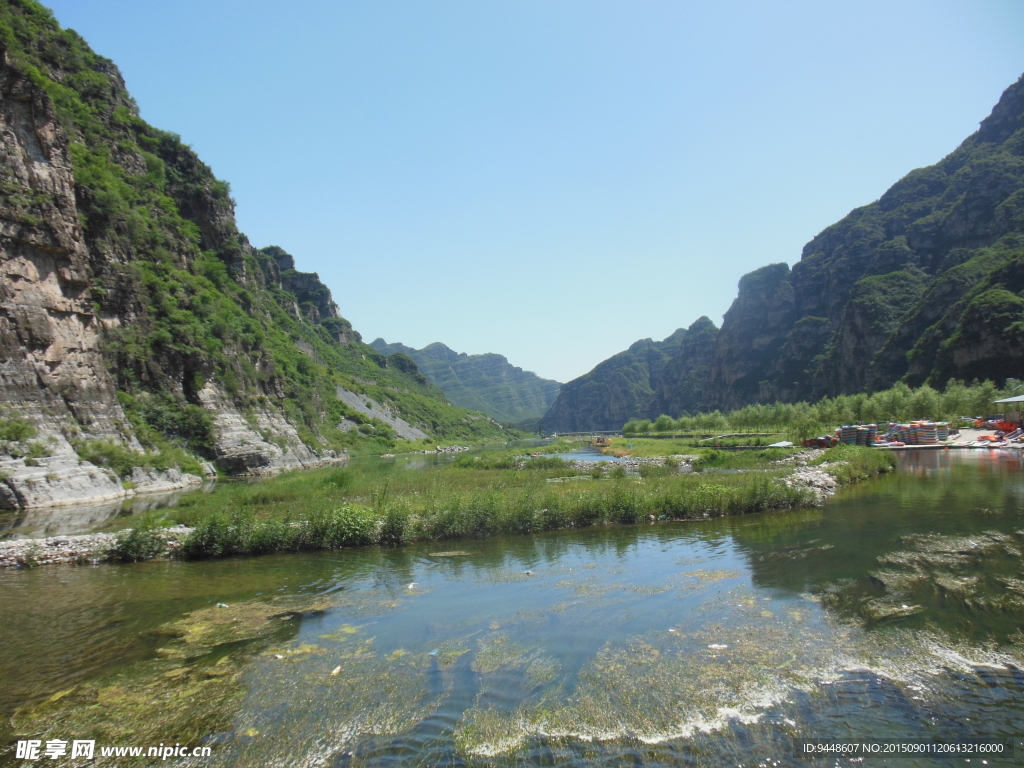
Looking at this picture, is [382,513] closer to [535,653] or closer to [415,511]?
[415,511]

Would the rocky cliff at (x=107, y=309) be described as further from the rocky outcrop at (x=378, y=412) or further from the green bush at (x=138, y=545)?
the rocky outcrop at (x=378, y=412)

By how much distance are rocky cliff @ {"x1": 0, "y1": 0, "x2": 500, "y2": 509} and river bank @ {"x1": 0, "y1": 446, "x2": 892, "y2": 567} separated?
1312 centimetres

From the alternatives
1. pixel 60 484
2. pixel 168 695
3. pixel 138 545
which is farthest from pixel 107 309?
pixel 168 695

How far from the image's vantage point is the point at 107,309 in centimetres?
4750

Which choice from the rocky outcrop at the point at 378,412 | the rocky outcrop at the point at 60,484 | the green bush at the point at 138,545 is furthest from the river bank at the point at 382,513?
the rocky outcrop at the point at 378,412

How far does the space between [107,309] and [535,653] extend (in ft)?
176

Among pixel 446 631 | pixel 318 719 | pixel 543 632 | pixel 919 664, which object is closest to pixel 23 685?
pixel 318 719

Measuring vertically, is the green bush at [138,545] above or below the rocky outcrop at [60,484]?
below

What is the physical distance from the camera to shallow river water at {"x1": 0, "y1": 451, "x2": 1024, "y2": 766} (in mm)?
7566

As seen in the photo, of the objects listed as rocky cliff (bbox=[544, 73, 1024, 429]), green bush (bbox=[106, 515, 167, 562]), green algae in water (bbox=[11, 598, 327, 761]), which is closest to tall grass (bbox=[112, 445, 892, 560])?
green bush (bbox=[106, 515, 167, 562])

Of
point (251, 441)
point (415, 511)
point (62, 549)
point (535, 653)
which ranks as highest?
point (251, 441)

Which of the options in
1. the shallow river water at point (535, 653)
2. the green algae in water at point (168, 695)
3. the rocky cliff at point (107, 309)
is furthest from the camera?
the rocky cliff at point (107, 309)

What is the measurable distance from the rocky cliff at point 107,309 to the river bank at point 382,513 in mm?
13117

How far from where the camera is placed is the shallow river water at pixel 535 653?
24.8 ft
